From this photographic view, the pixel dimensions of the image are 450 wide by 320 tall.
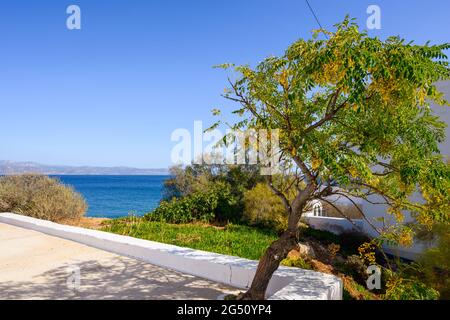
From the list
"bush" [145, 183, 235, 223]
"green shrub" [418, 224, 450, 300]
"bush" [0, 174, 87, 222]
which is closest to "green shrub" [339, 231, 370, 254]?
"bush" [145, 183, 235, 223]

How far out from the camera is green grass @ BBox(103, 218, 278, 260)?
8.00 m

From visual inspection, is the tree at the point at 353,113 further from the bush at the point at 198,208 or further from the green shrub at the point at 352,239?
the green shrub at the point at 352,239

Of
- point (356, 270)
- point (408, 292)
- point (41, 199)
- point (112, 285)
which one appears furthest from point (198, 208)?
point (408, 292)

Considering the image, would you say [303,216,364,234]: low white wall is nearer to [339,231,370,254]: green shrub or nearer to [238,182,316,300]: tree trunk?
[339,231,370,254]: green shrub

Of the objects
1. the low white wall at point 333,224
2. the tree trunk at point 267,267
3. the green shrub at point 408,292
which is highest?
the tree trunk at point 267,267

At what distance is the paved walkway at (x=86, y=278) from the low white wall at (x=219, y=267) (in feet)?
0.54

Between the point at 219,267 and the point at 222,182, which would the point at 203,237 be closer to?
the point at 219,267

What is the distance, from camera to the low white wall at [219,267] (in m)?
4.53

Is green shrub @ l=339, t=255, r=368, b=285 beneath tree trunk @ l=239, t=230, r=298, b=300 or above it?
beneath

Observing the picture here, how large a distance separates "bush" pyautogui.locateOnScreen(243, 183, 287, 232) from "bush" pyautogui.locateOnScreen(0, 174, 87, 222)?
593 cm

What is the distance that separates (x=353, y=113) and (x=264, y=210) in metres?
8.93

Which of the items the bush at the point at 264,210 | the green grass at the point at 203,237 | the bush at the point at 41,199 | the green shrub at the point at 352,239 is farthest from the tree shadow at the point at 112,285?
the green shrub at the point at 352,239

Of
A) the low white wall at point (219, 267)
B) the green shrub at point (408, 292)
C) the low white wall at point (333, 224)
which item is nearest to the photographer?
the green shrub at point (408, 292)

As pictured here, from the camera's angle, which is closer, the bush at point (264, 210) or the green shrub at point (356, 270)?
the green shrub at point (356, 270)
